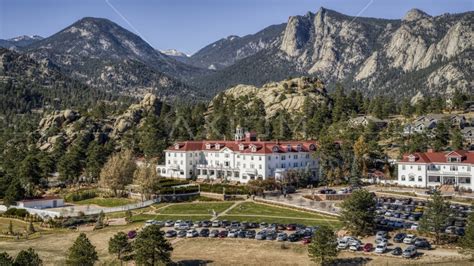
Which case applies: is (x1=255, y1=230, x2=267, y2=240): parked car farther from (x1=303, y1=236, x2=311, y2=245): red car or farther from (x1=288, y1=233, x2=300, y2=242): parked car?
(x1=303, y1=236, x2=311, y2=245): red car

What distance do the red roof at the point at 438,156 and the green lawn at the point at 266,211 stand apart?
106 ft

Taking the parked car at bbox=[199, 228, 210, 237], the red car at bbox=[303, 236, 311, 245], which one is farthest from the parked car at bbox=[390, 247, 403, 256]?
the parked car at bbox=[199, 228, 210, 237]

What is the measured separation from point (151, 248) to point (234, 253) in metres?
11.4

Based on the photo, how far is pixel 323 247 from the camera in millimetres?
67062

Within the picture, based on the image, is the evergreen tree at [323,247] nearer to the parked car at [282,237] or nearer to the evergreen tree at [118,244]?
the parked car at [282,237]

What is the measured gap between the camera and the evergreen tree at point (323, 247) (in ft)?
220

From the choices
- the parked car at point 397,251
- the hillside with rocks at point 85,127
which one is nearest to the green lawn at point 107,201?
the parked car at point 397,251

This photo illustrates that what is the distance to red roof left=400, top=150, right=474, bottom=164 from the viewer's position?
109250 mm

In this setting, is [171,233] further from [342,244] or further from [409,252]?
[409,252]

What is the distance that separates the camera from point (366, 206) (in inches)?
3162

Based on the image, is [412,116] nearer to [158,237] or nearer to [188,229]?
[188,229]

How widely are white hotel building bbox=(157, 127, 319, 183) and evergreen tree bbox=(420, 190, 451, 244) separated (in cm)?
4224

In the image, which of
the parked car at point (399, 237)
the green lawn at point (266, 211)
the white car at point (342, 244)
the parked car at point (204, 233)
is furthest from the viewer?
the green lawn at point (266, 211)

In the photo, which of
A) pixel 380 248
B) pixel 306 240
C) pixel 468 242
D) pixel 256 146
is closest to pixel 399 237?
pixel 380 248
